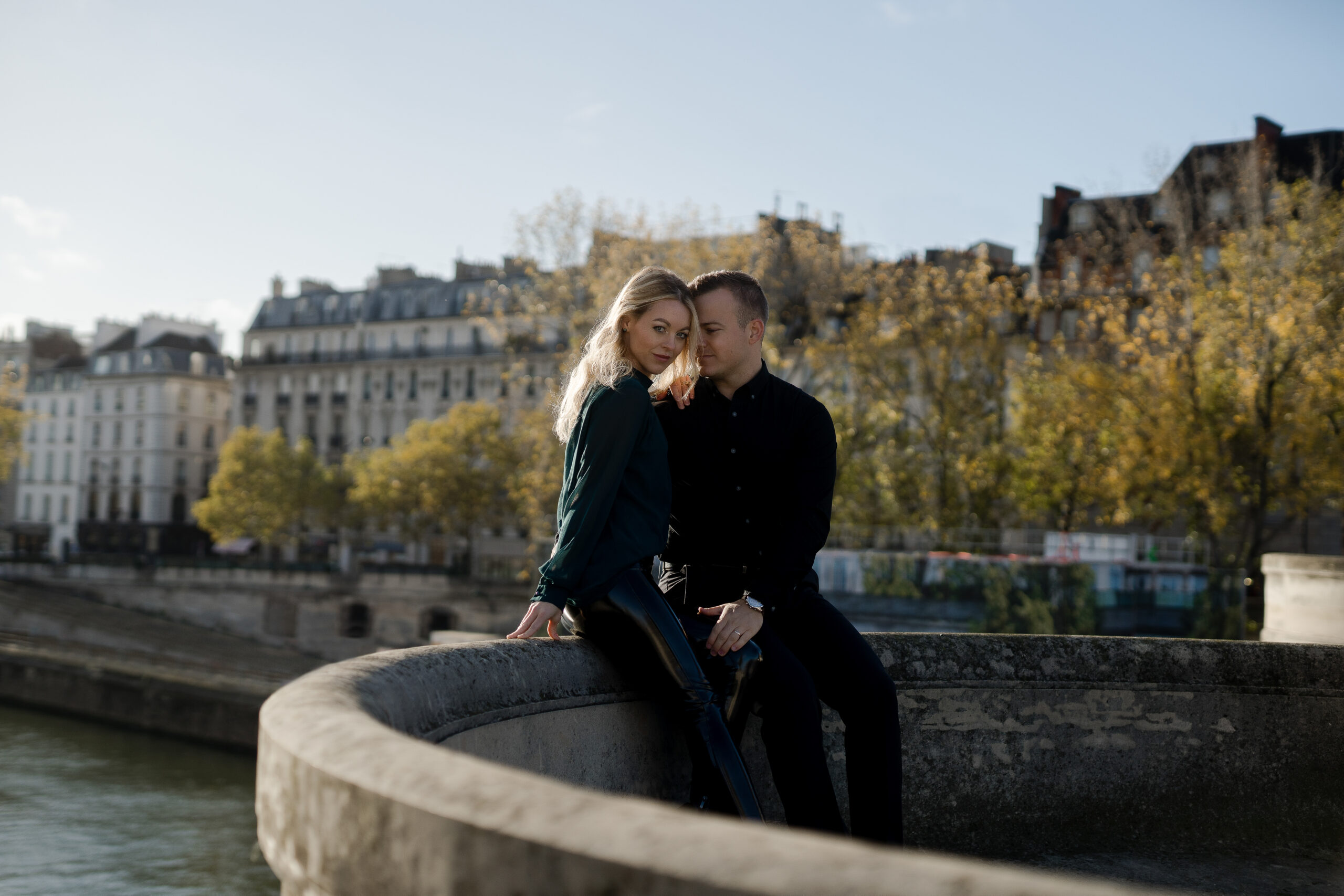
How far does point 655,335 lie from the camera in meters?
3.50

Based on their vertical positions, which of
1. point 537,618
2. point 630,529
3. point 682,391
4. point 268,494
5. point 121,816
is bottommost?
point 121,816

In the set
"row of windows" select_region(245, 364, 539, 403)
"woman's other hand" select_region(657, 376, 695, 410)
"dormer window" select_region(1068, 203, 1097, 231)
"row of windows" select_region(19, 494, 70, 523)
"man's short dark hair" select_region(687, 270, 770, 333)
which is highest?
"dormer window" select_region(1068, 203, 1097, 231)

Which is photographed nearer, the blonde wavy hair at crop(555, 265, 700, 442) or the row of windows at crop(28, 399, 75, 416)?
the blonde wavy hair at crop(555, 265, 700, 442)

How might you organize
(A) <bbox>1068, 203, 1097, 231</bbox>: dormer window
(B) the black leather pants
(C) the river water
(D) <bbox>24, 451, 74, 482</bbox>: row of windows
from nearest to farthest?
(B) the black leather pants → (C) the river water → (A) <bbox>1068, 203, 1097, 231</bbox>: dormer window → (D) <bbox>24, 451, 74, 482</bbox>: row of windows

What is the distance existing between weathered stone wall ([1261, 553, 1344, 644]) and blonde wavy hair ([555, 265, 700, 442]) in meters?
6.37

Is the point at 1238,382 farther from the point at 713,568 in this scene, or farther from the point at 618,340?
the point at 618,340

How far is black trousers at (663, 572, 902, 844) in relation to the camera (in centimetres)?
320

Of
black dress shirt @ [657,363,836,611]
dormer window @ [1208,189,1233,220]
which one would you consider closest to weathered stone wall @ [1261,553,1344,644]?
black dress shirt @ [657,363,836,611]

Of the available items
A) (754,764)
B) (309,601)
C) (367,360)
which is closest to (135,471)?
(367,360)

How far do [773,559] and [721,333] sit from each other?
2.30 feet

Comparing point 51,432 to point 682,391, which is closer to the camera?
point 682,391

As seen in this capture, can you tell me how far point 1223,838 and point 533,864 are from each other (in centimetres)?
303

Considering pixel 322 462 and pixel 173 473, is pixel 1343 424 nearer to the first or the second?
pixel 322 462

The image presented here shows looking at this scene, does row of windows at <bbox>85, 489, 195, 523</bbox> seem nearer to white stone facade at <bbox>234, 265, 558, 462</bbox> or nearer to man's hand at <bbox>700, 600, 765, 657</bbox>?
white stone facade at <bbox>234, 265, 558, 462</bbox>
